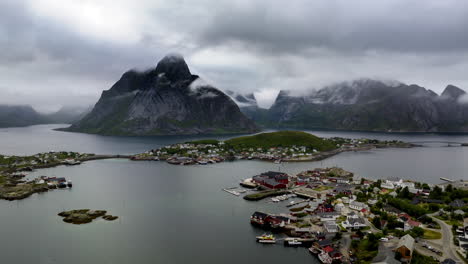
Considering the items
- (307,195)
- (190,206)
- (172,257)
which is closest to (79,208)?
(190,206)

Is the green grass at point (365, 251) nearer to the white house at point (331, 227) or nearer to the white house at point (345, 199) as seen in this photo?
the white house at point (331, 227)

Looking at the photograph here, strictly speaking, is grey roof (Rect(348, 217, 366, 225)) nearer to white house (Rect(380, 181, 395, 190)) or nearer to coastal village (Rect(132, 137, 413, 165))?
white house (Rect(380, 181, 395, 190))

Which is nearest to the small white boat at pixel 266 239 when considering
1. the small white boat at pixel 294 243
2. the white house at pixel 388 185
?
the small white boat at pixel 294 243

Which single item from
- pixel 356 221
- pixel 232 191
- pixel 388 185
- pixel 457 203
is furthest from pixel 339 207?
pixel 232 191

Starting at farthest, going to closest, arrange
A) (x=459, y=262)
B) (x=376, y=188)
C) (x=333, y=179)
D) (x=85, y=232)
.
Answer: (x=333, y=179) → (x=376, y=188) → (x=85, y=232) → (x=459, y=262)

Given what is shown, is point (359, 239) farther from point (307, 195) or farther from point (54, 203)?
point (54, 203)

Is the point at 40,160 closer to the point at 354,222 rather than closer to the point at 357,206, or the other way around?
the point at 357,206

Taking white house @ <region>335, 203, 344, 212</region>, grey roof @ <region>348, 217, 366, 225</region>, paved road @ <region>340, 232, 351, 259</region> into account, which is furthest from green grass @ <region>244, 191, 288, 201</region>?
paved road @ <region>340, 232, 351, 259</region>
